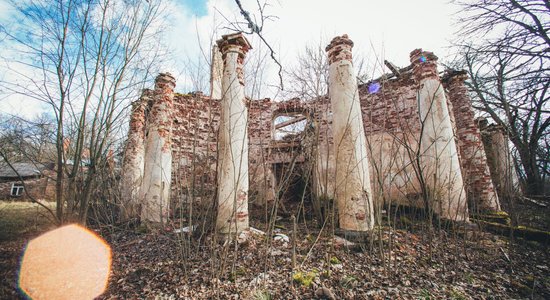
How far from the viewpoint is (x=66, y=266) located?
447 centimetres

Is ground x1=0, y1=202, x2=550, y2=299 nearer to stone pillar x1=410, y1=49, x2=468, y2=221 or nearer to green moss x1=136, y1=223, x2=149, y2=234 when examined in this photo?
stone pillar x1=410, y1=49, x2=468, y2=221

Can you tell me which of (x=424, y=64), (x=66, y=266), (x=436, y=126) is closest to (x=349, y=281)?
(x=436, y=126)

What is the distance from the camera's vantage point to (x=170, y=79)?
7.11 meters

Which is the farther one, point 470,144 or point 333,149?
point 470,144

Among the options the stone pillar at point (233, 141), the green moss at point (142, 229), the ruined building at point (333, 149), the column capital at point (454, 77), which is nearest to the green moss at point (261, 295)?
the ruined building at point (333, 149)

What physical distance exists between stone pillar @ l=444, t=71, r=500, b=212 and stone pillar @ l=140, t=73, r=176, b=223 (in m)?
8.89

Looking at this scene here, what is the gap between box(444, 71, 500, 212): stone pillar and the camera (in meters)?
6.83

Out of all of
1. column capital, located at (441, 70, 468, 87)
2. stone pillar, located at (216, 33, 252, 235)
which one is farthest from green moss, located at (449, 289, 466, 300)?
column capital, located at (441, 70, 468, 87)

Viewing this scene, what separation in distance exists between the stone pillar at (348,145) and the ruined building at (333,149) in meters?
0.02

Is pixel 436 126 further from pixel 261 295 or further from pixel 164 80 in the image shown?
pixel 164 80

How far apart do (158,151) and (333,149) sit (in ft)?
16.1

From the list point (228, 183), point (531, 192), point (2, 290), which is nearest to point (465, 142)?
point (531, 192)

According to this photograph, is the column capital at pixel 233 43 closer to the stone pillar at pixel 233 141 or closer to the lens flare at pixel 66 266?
the stone pillar at pixel 233 141

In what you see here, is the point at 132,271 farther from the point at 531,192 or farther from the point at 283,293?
the point at 531,192
